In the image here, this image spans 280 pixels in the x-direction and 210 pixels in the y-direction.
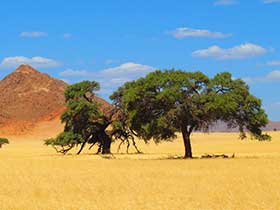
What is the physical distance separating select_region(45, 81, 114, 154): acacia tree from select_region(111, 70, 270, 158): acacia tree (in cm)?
1463

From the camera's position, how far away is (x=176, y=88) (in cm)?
4728

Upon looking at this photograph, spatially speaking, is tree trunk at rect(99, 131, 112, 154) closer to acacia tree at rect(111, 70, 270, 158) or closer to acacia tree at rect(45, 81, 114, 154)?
acacia tree at rect(45, 81, 114, 154)

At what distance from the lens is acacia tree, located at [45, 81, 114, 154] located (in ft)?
212

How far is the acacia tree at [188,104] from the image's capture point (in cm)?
4722

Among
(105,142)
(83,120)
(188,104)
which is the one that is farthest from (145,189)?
(105,142)

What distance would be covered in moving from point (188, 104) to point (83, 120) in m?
20.9

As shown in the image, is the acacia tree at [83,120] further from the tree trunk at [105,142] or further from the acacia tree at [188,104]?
the acacia tree at [188,104]

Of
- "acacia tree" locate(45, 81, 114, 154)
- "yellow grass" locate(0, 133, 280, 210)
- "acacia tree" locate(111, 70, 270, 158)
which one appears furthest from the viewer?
"acacia tree" locate(45, 81, 114, 154)

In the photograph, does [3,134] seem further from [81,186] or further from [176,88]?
[81,186]

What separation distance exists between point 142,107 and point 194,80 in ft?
15.2

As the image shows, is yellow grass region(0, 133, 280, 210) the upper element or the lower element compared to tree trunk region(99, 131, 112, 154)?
lower

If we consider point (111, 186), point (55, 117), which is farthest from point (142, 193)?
point (55, 117)

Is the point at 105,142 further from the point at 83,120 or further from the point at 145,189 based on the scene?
the point at 145,189

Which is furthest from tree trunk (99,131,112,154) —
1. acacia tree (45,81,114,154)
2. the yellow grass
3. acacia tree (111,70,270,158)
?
the yellow grass
